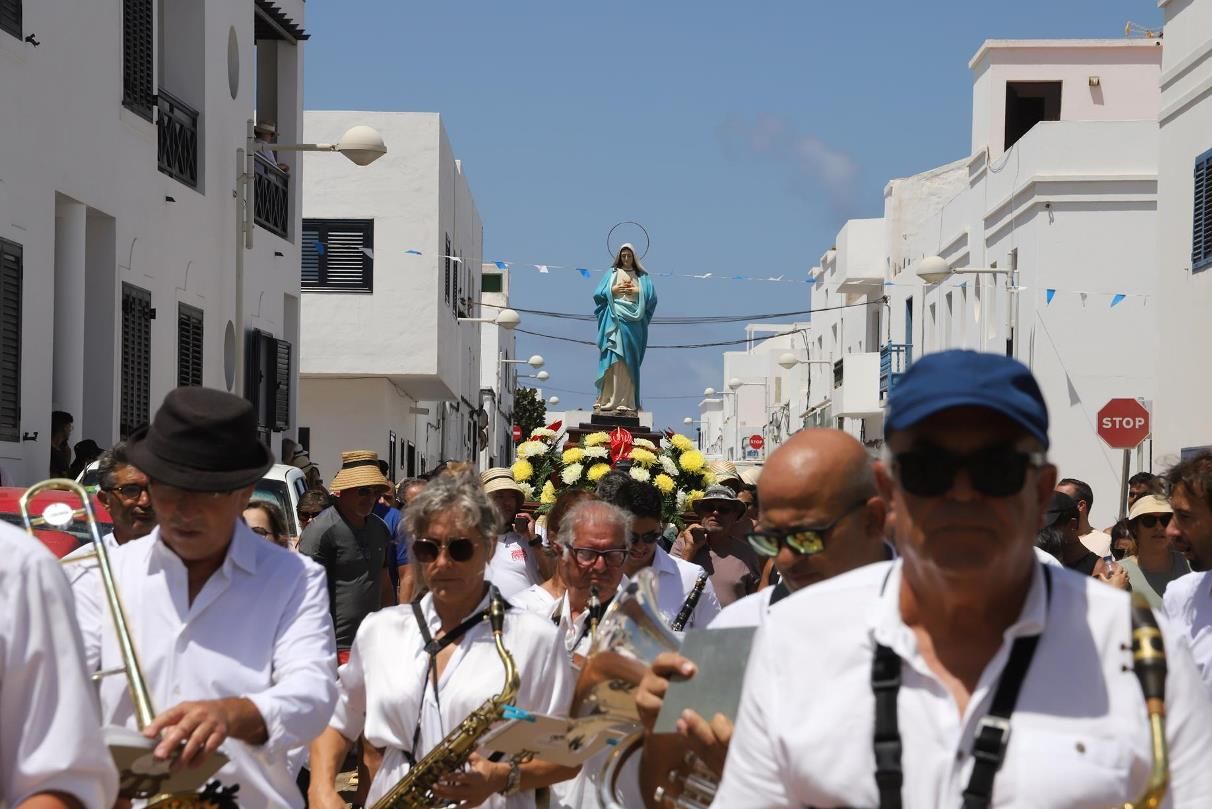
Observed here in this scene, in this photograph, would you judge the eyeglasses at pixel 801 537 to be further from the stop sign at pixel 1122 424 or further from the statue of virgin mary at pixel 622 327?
the statue of virgin mary at pixel 622 327

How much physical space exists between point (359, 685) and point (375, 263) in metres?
28.6

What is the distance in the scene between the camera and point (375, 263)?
33312mm

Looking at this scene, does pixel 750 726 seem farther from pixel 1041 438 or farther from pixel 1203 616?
pixel 1203 616

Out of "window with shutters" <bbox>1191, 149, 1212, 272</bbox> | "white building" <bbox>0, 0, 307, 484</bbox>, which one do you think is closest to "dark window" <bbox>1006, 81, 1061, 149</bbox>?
"window with shutters" <bbox>1191, 149, 1212, 272</bbox>

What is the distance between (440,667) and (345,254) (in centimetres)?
2879

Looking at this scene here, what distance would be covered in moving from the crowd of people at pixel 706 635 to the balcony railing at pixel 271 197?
16460 millimetres

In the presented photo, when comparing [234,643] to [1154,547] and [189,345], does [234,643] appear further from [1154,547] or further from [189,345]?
[189,345]

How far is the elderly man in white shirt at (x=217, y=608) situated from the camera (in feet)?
13.5

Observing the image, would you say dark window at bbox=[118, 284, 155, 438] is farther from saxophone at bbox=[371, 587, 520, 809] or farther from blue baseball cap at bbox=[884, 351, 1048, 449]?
blue baseball cap at bbox=[884, 351, 1048, 449]

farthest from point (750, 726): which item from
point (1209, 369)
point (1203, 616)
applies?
point (1209, 369)

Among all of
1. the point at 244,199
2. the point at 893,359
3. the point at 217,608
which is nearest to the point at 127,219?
the point at 244,199

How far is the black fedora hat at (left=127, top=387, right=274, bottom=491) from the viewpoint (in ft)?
13.4

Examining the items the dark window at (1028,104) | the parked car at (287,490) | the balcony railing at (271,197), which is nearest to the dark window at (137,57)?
the balcony railing at (271,197)

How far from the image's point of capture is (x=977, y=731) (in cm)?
265
